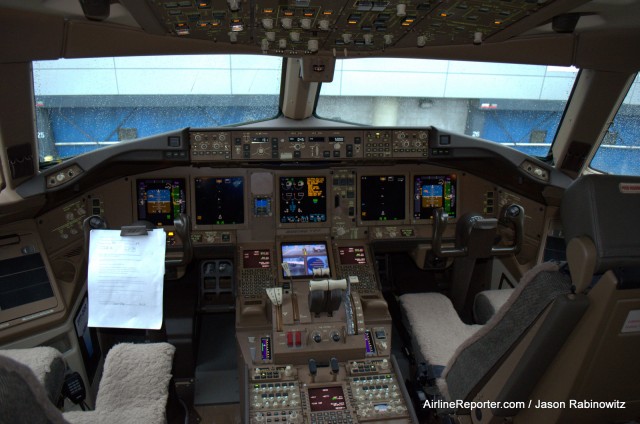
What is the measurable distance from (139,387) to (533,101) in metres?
3.47

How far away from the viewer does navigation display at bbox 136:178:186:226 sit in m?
3.58

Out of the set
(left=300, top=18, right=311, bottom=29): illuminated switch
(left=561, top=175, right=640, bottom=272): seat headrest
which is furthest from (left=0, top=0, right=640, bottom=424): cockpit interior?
(left=300, top=18, right=311, bottom=29): illuminated switch

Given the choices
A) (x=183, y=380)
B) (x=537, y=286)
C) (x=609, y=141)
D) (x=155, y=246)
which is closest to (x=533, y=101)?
(x=609, y=141)

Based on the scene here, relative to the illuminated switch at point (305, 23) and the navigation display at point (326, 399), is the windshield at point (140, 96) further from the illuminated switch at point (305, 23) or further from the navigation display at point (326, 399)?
the navigation display at point (326, 399)

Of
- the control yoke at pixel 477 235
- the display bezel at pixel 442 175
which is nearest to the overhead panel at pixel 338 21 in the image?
the control yoke at pixel 477 235

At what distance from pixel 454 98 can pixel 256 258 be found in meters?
2.06

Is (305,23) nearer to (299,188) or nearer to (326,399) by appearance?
(299,188)

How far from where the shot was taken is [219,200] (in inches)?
143

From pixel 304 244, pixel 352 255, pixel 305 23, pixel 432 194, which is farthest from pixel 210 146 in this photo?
pixel 432 194

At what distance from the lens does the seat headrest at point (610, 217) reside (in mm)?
1282

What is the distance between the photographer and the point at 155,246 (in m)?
2.31

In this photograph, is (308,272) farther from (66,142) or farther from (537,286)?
(537,286)

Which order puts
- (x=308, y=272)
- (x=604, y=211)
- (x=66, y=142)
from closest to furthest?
(x=604, y=211) → (x=66, y=142) → (x=308, y=272)

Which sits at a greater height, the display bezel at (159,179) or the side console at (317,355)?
the display bezel at (159,179)
